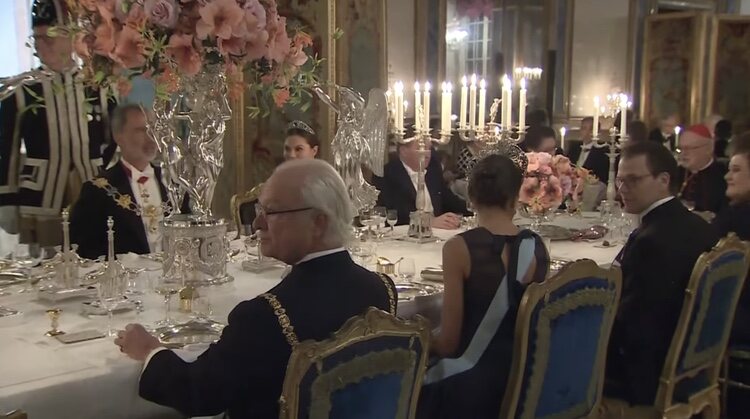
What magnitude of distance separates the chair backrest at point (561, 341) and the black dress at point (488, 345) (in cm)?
9

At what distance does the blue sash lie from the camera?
2416mm

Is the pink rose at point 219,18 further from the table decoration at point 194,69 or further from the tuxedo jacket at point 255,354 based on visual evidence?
the tuxedo jacket at point 255,354

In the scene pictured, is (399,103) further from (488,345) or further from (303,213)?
(303,213)

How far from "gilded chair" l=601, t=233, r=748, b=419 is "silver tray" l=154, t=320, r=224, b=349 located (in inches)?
57.5

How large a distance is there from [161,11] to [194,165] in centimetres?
60

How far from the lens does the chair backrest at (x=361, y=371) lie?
163 cm

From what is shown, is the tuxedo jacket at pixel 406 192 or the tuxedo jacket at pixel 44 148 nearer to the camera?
the tuxedo jacket at pixel 44 148

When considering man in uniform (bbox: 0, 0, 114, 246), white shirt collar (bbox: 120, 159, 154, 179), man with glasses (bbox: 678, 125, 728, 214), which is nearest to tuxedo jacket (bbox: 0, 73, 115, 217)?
man in uniform (bbox: 0, 0, 114, 246)

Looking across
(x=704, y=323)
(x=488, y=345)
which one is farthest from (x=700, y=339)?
(x=488, y=345)

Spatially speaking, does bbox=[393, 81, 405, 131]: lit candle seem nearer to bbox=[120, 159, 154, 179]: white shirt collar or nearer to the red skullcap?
bbox=[120, 159, 154, 179]: white shirt collar

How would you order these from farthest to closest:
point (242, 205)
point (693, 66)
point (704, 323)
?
point (693, 66) < point (242, 205) < point (704, 323)

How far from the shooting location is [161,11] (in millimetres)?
2338

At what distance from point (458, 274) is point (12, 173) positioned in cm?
358

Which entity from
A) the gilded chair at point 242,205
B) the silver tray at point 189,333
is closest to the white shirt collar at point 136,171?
the gilded chair at point 242,205
